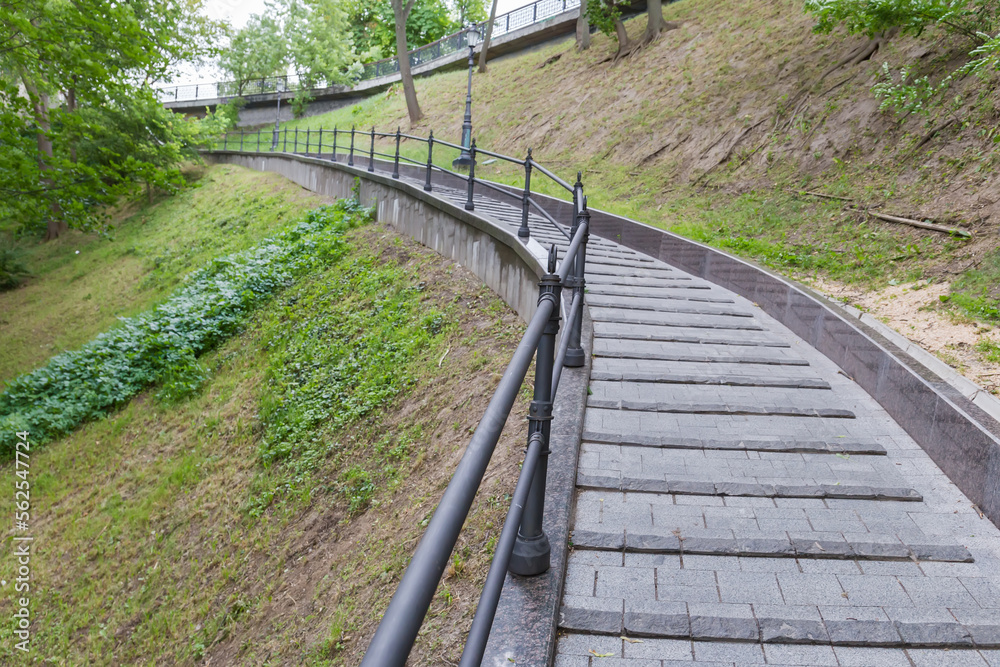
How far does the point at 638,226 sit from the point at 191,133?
23918 mm

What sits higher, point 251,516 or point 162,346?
point 162,346

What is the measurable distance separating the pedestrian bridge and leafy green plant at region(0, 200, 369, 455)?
630 cm

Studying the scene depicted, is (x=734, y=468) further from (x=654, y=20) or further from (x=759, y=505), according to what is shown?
(x=654, y=20)

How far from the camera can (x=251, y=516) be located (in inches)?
247

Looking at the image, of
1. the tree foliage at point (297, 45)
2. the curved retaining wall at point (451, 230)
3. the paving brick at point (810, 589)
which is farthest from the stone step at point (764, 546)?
the tree foliage at point (297, 45)

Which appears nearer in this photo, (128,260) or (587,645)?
(587,645)

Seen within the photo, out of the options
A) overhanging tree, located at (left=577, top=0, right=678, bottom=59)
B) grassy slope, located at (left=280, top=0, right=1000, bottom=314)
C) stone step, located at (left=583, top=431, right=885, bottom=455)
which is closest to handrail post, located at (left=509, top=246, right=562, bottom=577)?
stone step, located at (left=583, top=431, right=885, bottom=455)

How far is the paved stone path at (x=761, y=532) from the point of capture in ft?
8.45

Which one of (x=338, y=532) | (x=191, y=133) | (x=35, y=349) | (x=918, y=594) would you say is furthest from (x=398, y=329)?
(x=191, y=133)

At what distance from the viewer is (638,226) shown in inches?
396

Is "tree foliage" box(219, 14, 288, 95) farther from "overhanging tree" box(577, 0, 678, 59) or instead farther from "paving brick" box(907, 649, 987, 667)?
"paving brick" box(907, 649, 987, 667)

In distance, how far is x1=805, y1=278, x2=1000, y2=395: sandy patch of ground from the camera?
4.73 metres

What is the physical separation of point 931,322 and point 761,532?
3.46 m

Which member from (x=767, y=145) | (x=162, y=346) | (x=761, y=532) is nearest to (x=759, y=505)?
(x=761, y=532)
